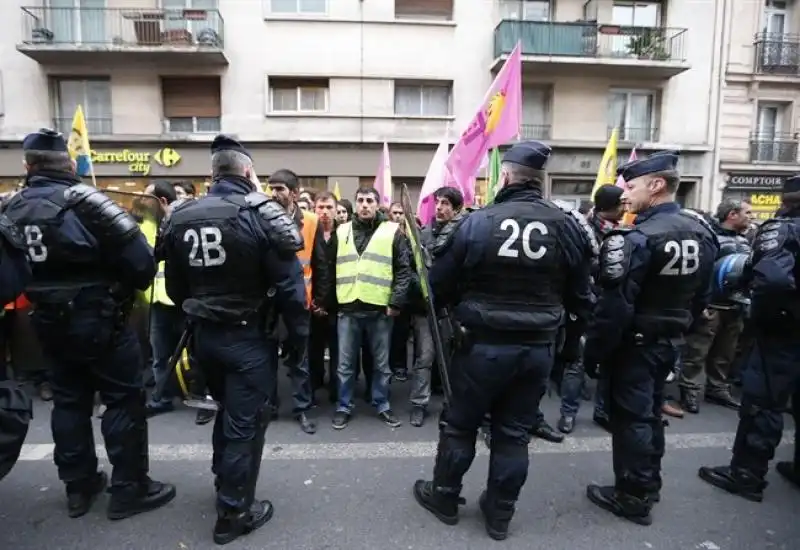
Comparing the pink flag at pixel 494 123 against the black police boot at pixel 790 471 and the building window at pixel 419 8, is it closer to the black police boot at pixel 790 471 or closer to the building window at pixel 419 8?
the black police boot at pixel 790 471

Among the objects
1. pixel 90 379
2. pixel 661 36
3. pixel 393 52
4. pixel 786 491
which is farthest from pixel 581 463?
pixel 661 36

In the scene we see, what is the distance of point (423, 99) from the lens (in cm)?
1546

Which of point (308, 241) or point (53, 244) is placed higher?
point (53, 244)

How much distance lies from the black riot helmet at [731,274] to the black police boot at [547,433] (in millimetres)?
1714

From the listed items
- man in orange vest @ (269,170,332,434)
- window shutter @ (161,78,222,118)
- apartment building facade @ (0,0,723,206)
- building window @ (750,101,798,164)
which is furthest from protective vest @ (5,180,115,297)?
building window @ (750,101,798,164)

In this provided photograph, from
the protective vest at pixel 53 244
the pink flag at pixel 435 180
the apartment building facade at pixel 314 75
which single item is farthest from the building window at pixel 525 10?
the protective vest at pixel 53 244

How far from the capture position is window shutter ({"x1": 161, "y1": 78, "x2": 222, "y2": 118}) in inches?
584

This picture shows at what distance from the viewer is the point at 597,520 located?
3.04 meters

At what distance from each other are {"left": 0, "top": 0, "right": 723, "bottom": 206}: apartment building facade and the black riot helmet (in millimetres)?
11352

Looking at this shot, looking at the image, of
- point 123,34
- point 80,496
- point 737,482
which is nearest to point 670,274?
point 737,482

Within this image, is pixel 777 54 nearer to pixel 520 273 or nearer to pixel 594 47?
pixel 594 47

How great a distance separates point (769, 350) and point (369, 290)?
9.50 ft

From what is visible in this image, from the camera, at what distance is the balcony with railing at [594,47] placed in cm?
1505

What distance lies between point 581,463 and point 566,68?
14.6 meters
